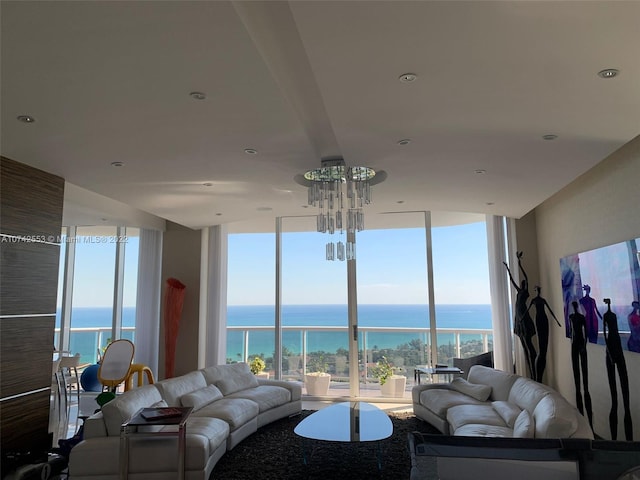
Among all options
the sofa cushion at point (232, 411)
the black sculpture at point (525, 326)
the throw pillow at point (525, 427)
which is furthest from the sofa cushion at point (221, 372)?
the black sculpture at point (525, 326)

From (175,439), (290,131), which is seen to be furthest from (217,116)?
(175,439)

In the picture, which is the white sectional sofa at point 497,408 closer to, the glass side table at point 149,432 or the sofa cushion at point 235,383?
the sofa cushion at point 235,383

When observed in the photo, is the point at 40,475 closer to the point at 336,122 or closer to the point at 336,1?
the point at 336,122

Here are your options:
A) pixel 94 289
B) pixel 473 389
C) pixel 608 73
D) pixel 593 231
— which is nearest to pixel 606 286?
pixel 593 231

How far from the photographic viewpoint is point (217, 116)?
3129 millimetres

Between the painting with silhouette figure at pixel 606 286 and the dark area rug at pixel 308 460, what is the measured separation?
2336mm

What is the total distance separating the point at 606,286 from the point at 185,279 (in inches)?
235

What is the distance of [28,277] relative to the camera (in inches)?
164

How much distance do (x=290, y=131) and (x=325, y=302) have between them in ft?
14.3

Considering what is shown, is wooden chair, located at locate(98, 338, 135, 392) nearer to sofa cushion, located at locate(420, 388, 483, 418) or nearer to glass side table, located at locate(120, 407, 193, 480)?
glass side table, located at locate(120, 407, 193, 480)

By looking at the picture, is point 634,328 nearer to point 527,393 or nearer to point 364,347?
point 527,393

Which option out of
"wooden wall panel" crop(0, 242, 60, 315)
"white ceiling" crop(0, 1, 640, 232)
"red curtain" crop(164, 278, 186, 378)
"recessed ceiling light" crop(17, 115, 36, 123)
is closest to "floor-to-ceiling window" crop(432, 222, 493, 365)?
"white ceiling" crop(0, 1, 640, 232)

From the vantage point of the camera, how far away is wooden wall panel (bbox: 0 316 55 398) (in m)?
3.88

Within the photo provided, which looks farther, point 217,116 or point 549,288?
point 549,288
